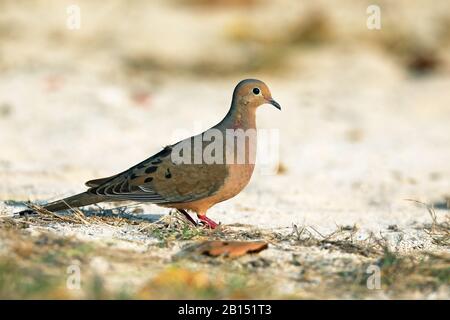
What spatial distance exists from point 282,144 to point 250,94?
151 inches

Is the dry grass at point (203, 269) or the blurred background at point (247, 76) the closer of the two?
the dry grass at point (203, 269)

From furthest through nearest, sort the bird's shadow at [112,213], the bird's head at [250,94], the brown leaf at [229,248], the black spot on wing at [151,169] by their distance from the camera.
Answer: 1. the bird's head at [250,94]
2. the bird's shadow at [112,213]
3. the black spot on wing at [151,169]
4. the brown leaf at [229,248]

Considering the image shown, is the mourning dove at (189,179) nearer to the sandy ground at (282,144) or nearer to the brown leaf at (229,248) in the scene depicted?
the sandy ground at (282,144)

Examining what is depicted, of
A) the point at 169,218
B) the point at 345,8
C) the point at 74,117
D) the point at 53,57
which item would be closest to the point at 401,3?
the point at 345,8

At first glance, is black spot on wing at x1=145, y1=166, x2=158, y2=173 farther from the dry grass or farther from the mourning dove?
the dry grass

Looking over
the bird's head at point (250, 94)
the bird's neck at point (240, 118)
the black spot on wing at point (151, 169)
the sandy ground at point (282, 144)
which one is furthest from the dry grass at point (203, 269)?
the bird's head at point (250, 94)

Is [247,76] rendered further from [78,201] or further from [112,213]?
[78,201]

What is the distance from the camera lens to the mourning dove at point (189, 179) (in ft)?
17.4

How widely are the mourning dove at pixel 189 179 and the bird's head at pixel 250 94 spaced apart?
1.29ft

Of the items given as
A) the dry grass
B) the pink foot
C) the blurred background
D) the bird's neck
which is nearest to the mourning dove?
the pink foot

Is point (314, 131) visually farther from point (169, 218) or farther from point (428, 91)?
point (169, 218)

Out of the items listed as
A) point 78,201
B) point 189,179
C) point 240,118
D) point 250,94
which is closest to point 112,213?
point 78,201

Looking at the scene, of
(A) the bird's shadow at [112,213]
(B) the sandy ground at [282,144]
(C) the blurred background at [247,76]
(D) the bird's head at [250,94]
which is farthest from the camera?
(C) the blurred background at [247,76]

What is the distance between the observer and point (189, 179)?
5305mm
